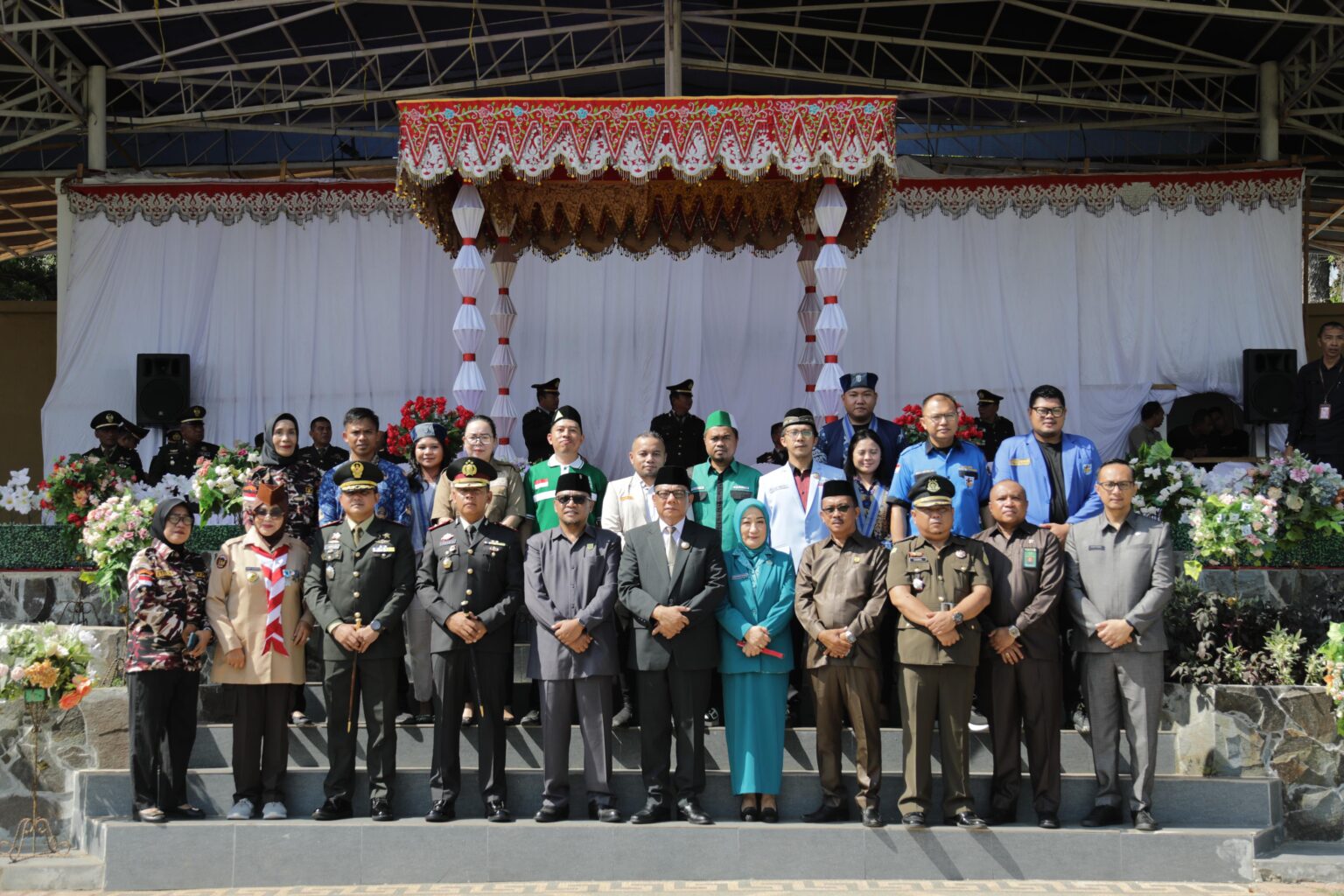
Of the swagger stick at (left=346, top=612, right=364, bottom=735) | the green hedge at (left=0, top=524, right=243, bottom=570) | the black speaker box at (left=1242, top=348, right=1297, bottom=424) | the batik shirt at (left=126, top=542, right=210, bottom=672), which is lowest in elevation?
the swagger stick at (left=346, top=612, right=364, bottom=735)

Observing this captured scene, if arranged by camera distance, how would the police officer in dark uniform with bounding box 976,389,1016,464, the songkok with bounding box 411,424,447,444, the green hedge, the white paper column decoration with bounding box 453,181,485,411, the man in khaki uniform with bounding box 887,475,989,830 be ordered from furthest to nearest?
1. the police officer in dark uniform with bounding box 976,389,1016,464
2. the white paper column decoration with bounding box 453,181,485,411
3. the green hedge
4. the songkok with bounding box 411,424,447,444
5. the man in khaki uniform with bounding box 887,475,989,830

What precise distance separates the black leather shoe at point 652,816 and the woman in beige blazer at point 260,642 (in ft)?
5.31

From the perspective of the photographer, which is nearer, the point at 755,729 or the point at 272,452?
the point at 755,729

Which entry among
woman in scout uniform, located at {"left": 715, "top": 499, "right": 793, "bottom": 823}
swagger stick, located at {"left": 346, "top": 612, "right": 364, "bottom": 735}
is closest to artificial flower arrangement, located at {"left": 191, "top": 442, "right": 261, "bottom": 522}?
swagger stick, located at {"left": 346, "top": 612, "right": 364, "bottom": 735}

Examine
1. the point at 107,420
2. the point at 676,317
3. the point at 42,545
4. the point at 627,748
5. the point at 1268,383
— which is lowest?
the point at 627,748

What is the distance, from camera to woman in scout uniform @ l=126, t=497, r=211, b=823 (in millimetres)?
6391

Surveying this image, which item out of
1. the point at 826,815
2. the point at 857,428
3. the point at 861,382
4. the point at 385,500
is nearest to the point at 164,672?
the point at 385,500

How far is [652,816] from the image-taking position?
616 centimetres

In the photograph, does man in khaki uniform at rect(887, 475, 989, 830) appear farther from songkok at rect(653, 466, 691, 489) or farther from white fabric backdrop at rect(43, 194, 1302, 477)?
white fabric backdrop at rect(43, 194, 1302, 477)

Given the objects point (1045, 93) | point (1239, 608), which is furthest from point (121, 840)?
point (1045, 93)

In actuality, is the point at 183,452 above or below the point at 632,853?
above

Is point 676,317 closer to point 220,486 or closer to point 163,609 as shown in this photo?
point 220,486

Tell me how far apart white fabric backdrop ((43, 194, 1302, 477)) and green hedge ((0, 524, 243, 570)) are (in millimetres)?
4302

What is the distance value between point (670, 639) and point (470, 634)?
0.90 m
